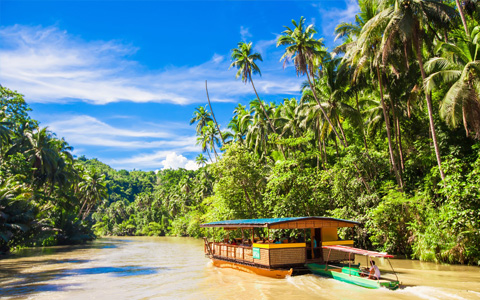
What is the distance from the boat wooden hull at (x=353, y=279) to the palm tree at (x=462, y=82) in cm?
764

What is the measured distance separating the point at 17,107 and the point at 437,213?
34.9m

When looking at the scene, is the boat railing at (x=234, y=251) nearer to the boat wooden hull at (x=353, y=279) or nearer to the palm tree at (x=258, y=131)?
the boat wooden hull at (x=353, y=279)

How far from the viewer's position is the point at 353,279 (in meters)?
12.0

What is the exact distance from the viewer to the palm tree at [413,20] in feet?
55.2

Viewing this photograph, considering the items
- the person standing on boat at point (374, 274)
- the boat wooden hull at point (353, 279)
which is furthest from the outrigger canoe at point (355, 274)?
the person standing on boat at point (374, 274)

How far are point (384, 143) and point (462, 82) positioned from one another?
13348 mm

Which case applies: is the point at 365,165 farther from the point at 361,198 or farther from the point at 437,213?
the point at 437,213

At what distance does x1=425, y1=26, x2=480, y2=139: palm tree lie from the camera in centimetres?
1463

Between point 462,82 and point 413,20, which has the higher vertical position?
point 413,20

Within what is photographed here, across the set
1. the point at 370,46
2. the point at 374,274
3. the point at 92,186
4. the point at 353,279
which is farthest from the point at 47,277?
the point at 92,186

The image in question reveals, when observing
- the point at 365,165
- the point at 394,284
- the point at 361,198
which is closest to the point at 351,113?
the point at 365,165

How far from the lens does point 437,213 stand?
17.2 metres

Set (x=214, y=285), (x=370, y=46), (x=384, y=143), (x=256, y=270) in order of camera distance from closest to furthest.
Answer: (x=214, y=285) → (x=256, y=270) → (x=370, y=46) → (x=384, y=143)

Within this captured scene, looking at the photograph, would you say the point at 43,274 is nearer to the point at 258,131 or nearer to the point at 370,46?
the point at 370,46
